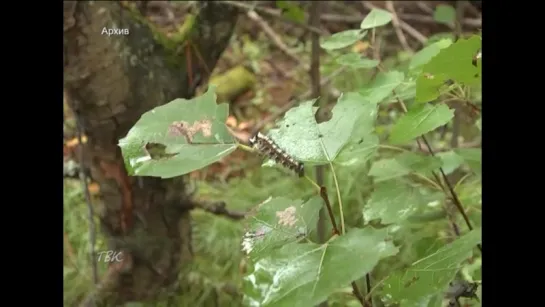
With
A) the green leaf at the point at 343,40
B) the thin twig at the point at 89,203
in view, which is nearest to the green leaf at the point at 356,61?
the green leaf at the point at 343,40

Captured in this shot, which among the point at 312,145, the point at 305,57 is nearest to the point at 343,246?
the point at 312,145

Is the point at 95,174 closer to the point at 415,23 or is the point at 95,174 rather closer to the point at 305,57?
the point at 305,57

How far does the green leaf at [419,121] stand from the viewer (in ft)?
1.36

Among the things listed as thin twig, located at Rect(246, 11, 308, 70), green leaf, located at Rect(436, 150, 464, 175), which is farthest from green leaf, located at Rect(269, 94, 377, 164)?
thin twig, located at Rect(246, 11, 308, 70)

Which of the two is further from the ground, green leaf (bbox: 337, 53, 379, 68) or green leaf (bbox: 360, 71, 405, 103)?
green leaf (bbox: 337, 53, 379, 68)

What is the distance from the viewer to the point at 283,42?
1.72 m

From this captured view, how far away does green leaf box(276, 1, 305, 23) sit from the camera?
96 cm

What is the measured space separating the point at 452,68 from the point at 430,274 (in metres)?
0.15

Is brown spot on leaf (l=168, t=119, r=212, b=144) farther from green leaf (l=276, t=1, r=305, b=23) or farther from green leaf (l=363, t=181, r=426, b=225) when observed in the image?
green leaf (l=276, t=1, r=305, b=23)

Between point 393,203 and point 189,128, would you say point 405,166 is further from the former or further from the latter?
point 189,128

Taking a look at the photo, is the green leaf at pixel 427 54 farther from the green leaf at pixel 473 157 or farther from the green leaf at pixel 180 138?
the green leaf at pixel 180 138

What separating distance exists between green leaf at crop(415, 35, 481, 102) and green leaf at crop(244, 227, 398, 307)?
0.14m

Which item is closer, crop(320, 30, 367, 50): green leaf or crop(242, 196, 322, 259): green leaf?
crop(242, 196, 322, 259): green leaf
